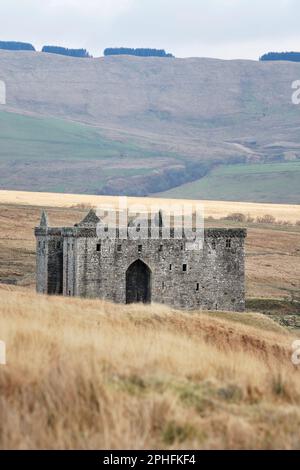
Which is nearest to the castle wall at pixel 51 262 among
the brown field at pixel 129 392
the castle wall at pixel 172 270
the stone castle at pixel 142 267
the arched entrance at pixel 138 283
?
the stone castle at pixel 142 267

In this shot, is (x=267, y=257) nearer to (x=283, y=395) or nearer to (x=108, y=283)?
(x=108, y=283)

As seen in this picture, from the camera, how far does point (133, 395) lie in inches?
542

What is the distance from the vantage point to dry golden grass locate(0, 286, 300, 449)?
12500mm

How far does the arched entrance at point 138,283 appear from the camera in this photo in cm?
5022

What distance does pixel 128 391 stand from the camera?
13883 mm

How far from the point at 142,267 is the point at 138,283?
0.84 m

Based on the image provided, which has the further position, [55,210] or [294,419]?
[55,210]

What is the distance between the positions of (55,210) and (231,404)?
11293cm

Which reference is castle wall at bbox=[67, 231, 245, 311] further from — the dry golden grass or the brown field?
the dry golden grass

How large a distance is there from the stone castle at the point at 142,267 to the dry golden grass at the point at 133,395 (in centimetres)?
2982

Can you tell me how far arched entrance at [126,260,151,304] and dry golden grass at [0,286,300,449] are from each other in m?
31.5

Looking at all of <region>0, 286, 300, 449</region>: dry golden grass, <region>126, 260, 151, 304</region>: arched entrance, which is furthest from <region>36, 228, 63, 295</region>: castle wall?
<region>0, 286, 300, 449</region>: dry golden grass

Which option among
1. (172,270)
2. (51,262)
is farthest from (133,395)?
(51,262)

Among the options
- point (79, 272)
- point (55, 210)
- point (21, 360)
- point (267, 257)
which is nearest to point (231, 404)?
point (21, 360)
